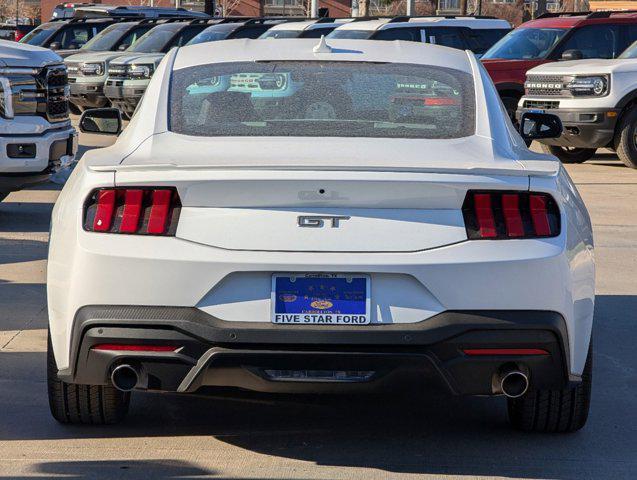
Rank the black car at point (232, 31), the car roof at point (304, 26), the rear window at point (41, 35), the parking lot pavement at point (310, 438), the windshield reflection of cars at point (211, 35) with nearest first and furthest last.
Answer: the parking lot pavement at point (310, 438), the windshield reflection of cars at point (211, 35), the black car at point (232, 31), the car roof at point (304, 26), the rear window at point (41, 35)

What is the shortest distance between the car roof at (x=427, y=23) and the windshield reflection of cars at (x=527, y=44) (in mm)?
2461

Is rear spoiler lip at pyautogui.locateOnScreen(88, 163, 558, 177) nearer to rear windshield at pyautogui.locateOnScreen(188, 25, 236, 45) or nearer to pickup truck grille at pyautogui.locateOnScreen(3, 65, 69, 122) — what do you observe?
pickup truck grille at pyautogui.locateOnScreen(3, 65, 69, 122)

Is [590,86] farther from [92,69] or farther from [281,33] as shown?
[92,69]

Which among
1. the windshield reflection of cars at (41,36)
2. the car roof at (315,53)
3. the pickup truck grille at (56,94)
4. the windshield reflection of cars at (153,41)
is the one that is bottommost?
the windshield reflection of cars at (41,36)

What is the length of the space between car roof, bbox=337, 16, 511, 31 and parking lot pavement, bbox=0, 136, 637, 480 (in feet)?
52.8

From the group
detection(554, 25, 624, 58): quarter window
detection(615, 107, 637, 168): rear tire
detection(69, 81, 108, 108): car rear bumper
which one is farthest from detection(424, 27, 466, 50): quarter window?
detection(615, 107, 637, 168): rear tire

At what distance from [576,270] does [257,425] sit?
1514mm

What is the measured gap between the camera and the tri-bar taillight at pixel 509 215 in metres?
4.57

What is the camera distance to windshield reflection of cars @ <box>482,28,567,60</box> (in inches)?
765

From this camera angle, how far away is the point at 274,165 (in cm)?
453

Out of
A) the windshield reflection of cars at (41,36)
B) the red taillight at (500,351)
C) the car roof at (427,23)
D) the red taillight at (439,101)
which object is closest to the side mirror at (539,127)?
the red taillight at (439,101)

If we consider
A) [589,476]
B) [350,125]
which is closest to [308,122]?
[350,125]

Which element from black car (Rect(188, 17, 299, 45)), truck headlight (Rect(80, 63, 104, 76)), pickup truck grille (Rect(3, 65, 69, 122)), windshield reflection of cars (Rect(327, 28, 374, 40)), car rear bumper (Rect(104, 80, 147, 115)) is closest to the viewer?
pickup truck grille (Rect(3, 65, 69, 122))

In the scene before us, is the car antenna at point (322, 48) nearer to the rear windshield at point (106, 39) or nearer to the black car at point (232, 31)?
the black car at point (232, 31)
